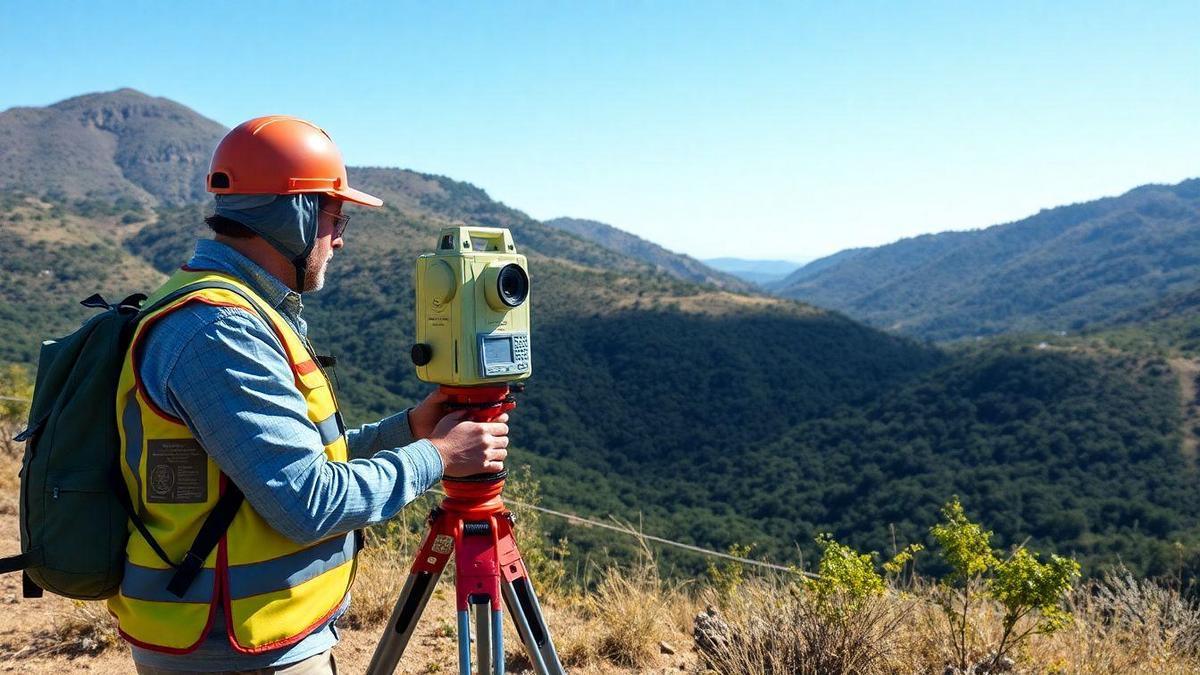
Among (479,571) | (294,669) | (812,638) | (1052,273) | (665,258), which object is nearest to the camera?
(294,669)

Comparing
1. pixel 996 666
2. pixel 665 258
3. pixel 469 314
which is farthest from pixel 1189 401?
pixel 665 258

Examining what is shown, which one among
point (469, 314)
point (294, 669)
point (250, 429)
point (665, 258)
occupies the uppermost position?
point (665, 258)

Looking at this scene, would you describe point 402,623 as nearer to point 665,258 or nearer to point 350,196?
point 350,196

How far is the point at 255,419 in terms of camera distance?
47.7 inches

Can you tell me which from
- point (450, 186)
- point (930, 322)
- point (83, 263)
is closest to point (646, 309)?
point (83, 263)

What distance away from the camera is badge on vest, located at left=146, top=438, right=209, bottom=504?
1.25 meters

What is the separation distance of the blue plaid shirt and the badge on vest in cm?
5

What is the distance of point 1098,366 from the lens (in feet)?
131

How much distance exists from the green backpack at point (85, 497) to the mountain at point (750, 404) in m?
18.4

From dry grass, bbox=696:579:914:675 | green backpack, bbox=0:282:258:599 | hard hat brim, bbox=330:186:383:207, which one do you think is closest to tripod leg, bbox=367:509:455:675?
green backpack, bbox=0:282:258:599

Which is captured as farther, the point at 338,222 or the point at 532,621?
the point at 532,621

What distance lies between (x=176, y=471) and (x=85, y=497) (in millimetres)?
146

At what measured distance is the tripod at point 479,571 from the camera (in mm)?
1740

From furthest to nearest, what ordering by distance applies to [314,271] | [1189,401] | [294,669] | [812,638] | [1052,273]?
[1052,273], [1189,401], [812,638], [314,271], [294,669]
